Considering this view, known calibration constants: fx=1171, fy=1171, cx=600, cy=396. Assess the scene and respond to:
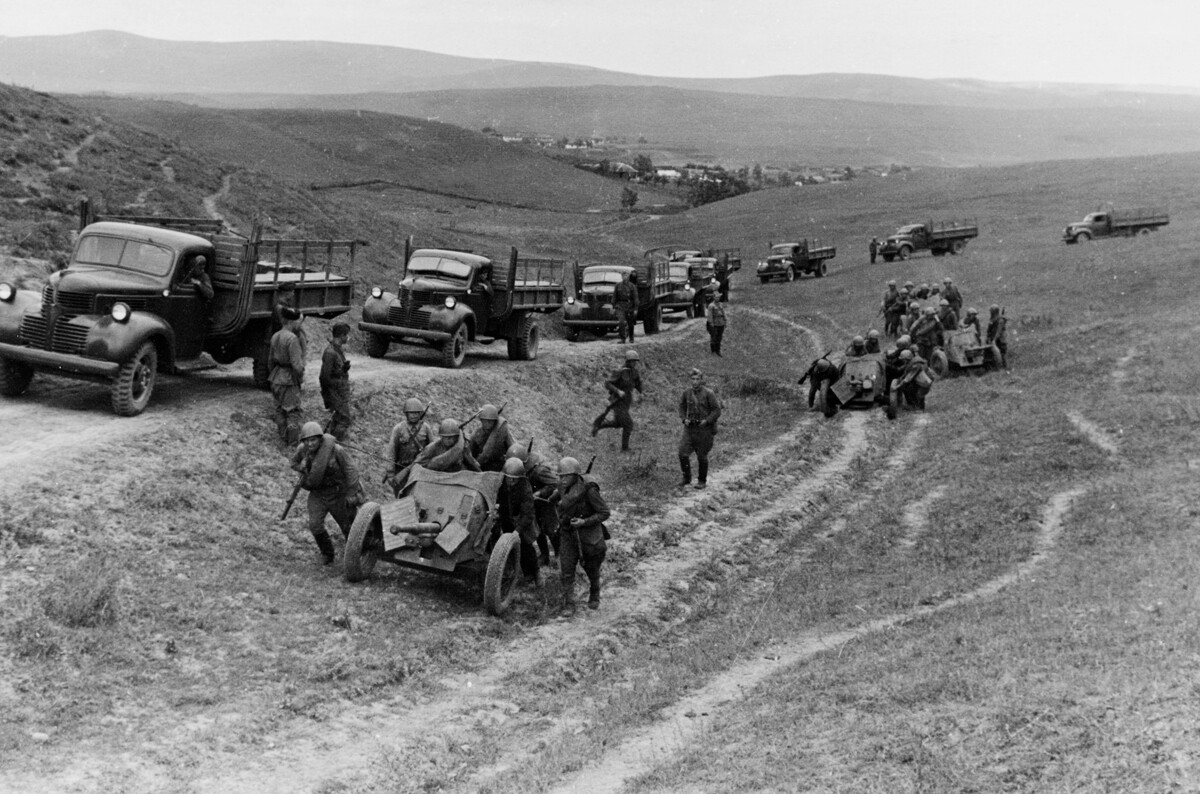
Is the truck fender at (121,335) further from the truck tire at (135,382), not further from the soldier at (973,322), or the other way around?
the soldier at (973,322)

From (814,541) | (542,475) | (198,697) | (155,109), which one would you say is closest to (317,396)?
(542,475)

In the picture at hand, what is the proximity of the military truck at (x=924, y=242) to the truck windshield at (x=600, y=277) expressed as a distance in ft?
76.6

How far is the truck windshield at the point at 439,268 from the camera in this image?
23375 mm

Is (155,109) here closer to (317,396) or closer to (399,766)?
(317,396)

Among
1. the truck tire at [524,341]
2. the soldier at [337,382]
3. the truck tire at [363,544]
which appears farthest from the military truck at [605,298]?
the truck tire at [363,544]

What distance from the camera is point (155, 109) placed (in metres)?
101

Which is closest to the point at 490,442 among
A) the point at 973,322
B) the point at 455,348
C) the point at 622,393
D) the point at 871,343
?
the point at 622,393

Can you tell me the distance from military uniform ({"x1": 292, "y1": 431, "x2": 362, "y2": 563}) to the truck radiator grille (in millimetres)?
4049

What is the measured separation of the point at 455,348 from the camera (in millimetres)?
22109

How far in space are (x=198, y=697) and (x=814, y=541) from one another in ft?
30.3

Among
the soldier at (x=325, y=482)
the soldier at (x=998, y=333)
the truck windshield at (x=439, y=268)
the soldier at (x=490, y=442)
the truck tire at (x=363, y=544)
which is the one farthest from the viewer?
the soldier at (x=998, y=333)

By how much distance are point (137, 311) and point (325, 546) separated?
4841 millimetres

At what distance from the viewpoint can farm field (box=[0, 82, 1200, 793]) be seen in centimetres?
791

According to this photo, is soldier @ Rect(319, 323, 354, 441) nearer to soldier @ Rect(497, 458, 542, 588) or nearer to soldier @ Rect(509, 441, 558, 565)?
soldier @ Rect(509, 441, 558, 565)
